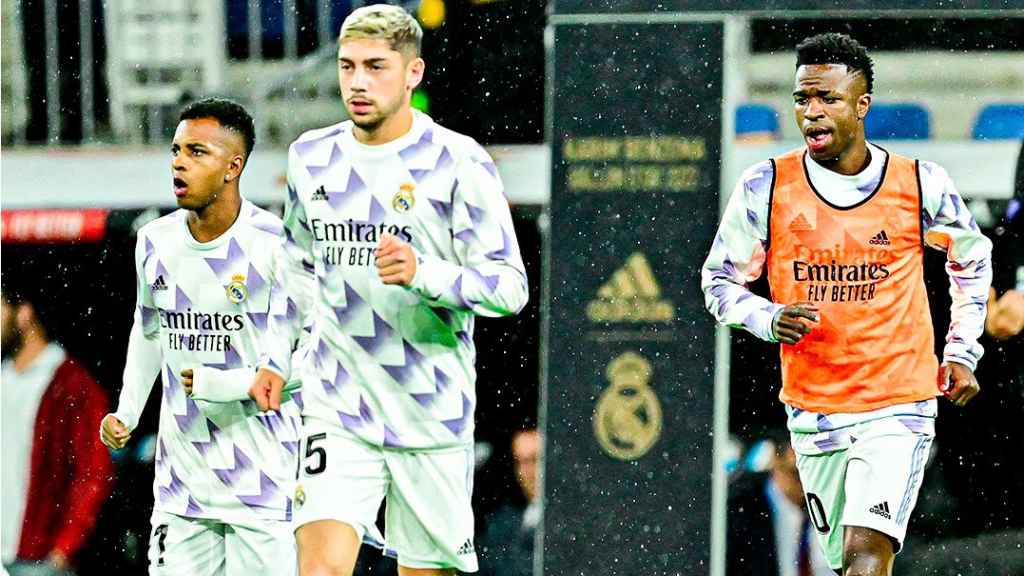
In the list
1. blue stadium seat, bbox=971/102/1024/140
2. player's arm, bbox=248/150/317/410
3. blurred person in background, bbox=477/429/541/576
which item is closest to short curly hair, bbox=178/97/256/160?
player's arm, bbox=248/150/317/410

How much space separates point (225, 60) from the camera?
586 cm

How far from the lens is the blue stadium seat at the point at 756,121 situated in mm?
5414

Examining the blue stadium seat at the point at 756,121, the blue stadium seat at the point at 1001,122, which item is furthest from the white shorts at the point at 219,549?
the blue stadium seat at the point at 1001,122

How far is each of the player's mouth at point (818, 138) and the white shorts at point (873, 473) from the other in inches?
25.8

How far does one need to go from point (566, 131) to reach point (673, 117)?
319 millimetres

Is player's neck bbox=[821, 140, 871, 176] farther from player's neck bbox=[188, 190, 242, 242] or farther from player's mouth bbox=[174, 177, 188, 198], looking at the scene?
player's mouth bbox=[174, 177, 188, 198]

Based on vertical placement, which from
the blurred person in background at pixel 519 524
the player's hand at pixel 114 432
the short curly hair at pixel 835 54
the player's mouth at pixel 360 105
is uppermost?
the short curly hair at pixel 835 54

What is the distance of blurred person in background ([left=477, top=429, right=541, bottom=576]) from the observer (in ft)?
18.6

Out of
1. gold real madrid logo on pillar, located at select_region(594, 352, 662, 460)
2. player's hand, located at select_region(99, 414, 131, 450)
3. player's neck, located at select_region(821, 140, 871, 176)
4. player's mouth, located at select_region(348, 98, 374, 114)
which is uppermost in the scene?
player's mouth, located at select_region(348, 98, 374, 114)

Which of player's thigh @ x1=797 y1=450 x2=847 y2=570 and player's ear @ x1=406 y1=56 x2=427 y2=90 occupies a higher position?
player's ear @ x1=406 y1=56 x2=427 y2=90

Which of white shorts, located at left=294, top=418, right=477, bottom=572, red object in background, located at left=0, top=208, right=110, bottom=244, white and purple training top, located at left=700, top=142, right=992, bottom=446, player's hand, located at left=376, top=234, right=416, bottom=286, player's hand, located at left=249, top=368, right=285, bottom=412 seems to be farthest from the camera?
red object in background, located at left=0, top=208, right=110, bottom=244

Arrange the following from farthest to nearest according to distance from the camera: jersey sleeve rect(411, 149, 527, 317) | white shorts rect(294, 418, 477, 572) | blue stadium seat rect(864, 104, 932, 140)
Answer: blue stadium seat rect(864, 104, 932, 140)
white shorts rect(294, 418, 477, 572)
jersey sleeve rect(411, 149, 527, 317)

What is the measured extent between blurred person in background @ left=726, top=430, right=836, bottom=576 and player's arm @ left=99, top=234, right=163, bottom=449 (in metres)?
1.85

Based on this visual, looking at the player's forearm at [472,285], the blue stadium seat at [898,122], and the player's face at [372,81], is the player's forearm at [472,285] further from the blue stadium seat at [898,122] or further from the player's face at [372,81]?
the blue stadium seat at [898,122]
